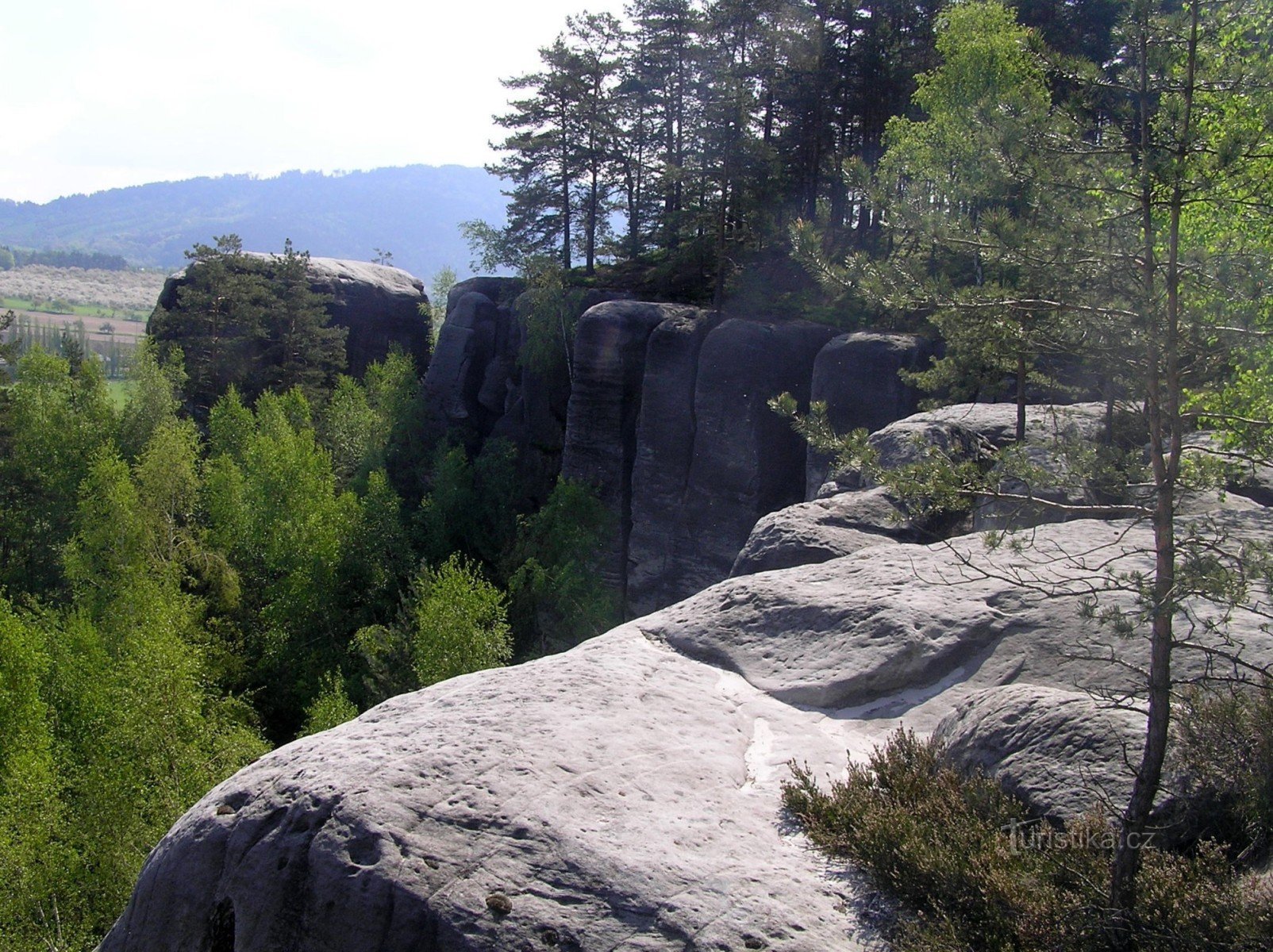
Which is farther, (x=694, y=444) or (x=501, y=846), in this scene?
(x=694, y=444)

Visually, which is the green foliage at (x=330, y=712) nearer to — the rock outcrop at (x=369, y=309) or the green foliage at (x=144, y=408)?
the green foliage at (x=144, y=408)

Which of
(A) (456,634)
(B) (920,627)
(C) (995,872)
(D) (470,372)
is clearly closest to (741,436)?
(A) (456,634)

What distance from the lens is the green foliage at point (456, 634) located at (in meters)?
23.4

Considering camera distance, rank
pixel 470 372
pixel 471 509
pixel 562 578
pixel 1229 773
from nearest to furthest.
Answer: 1. pixel 1229 773
2. pixel 562 578
3. pixel 471 509
4. pixel 470 372

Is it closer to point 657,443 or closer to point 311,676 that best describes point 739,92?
point 657,443

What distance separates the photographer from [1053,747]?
692 cm

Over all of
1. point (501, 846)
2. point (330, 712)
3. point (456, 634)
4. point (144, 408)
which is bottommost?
point (330, 712)

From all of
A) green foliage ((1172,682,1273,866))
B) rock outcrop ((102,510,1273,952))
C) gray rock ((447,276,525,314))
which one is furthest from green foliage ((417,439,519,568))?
green foliage ((1172,682,1273,866))

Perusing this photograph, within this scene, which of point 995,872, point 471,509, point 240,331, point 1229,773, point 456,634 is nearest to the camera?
point 995,872

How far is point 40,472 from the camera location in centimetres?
3606

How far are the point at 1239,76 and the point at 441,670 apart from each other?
20612 mm

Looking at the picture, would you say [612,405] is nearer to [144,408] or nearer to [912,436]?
[912,436]

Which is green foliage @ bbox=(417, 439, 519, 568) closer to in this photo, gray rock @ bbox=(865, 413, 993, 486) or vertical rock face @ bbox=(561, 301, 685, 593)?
vertical rock face @ bbox=(561, 301, 685, 593)

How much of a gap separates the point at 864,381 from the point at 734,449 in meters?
5.51
